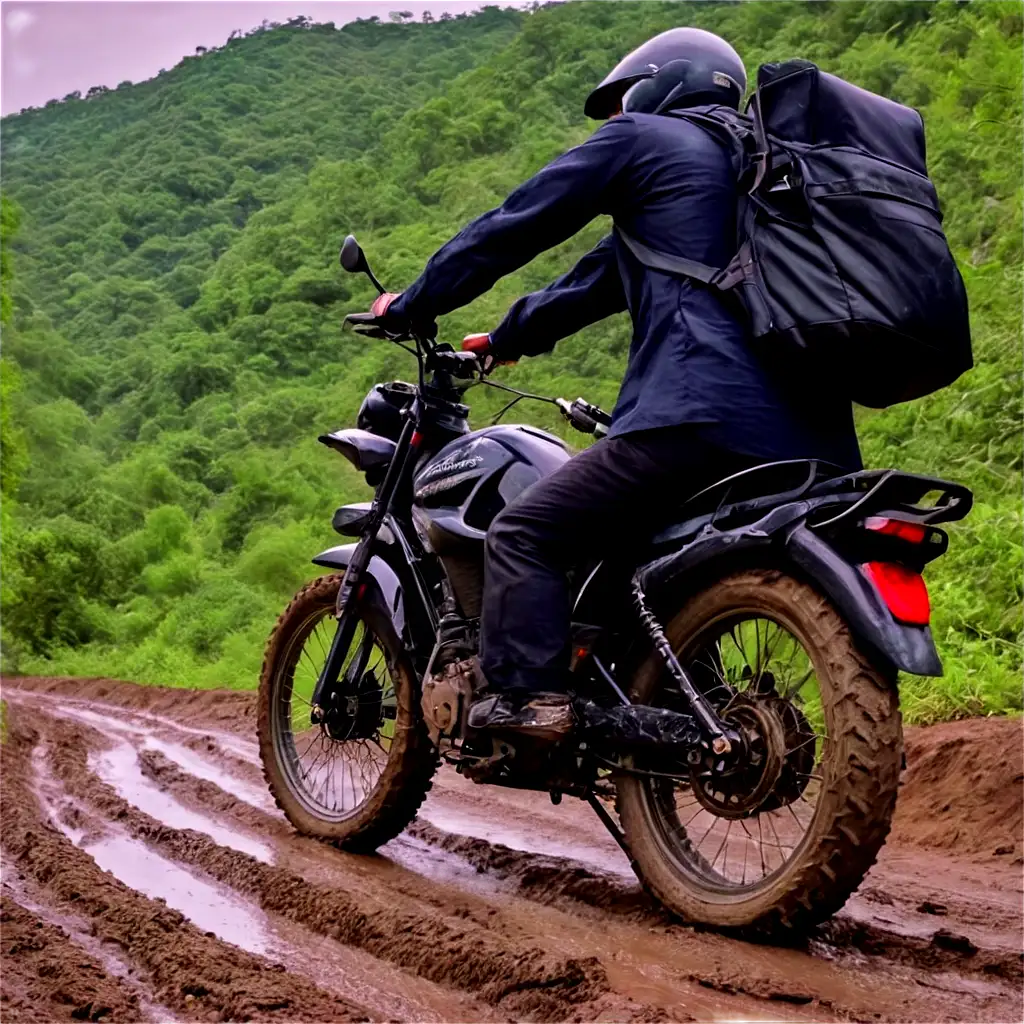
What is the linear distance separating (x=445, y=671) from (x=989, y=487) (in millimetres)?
5433

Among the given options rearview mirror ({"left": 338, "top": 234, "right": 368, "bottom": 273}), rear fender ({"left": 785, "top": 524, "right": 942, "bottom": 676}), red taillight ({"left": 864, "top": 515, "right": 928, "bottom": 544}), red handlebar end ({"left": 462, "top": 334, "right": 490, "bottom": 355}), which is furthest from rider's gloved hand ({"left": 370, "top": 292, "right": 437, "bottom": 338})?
red taillight ({"left": 864, "top": 515, "right": 928, "bottom": 544})

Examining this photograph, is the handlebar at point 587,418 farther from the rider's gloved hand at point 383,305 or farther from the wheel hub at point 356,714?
the wheel hub at point 356,714

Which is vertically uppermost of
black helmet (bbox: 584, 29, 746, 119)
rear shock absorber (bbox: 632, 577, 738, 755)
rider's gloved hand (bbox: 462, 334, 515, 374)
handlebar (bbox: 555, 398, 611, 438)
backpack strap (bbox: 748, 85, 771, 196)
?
black helmet (bbox: 584, 29, 746, 119)

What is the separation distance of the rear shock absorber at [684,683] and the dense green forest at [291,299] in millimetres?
3178

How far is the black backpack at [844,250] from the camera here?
122 inches

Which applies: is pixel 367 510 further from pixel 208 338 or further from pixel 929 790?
pixel 208 338

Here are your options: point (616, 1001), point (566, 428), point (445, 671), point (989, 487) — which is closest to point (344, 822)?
point (445, 671)

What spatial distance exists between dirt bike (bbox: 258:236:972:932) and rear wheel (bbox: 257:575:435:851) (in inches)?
0.4

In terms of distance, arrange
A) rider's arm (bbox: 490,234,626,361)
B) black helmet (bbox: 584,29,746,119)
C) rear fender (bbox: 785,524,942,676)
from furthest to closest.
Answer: rider's arm (bbox: 490,234,626,361)
black helmet (bbox: 584,29,746,119)
rear fender (bbox: 785,524,942,676)

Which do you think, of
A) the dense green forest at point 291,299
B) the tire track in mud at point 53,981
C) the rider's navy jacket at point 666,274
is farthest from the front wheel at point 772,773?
the dense green forest at point 291,299

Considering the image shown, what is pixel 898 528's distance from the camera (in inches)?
121

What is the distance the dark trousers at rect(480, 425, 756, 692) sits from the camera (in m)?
3.46

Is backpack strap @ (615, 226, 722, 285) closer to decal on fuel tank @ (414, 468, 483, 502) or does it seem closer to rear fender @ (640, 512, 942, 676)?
rear fender @ (640, 512, 942, 676)

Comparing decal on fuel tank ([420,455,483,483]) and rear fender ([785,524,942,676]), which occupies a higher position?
decal on fuel tank ([420,455,483,483])
